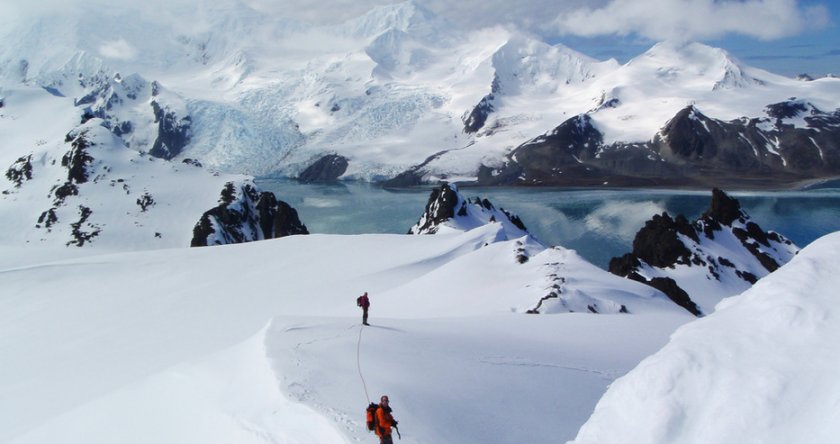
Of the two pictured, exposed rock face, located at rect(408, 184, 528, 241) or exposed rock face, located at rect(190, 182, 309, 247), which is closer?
exposed rock face, located at rect(190, 182, 309, 247)

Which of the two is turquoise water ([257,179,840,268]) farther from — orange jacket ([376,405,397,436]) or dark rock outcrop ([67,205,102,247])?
orange jacket ([376,405,397,436])

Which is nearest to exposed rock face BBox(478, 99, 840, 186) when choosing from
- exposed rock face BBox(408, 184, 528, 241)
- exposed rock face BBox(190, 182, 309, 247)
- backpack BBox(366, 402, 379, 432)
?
exposed rock face BBox(408, 184, 528, 241)

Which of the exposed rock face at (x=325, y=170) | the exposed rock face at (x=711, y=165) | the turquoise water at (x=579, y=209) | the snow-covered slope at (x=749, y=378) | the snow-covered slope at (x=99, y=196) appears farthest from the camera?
the exposed rock face at (x=325, y=170)

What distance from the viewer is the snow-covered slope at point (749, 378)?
598 centimetres

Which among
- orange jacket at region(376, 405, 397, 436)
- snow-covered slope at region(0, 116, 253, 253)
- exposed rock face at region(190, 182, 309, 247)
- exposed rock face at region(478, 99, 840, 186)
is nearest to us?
orange jacket at region(376, 405, 397, 436)

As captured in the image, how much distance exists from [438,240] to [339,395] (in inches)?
1250

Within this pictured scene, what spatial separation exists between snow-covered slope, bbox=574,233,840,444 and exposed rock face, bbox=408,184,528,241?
6020 cm

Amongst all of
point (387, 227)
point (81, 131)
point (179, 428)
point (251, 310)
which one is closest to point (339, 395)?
point (179, 428)

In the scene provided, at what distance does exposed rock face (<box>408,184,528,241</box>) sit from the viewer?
70.8 metres

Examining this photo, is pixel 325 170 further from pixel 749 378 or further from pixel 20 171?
pixel 749 378

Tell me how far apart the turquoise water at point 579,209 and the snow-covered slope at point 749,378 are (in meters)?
75.1

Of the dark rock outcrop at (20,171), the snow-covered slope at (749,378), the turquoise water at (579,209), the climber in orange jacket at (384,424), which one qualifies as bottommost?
the turquoise water at (579,209)

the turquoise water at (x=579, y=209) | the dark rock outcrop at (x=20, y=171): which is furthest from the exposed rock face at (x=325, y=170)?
the dark rock outcrop at (x=20, y=171)

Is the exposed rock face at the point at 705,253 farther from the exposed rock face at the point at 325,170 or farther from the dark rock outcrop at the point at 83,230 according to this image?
the exposed rock face at the point at 325,170
